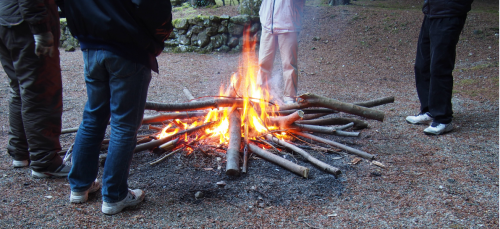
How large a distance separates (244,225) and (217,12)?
1106 centimetres

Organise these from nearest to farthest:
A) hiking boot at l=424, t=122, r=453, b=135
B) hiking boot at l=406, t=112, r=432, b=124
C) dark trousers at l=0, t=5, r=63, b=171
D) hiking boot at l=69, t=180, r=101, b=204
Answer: hiking boot at l=69, t=180, r=101, b=204 → dark trousers at l=0, t=5, r=63, b=171 → hiking boot at l=424, t=122, r=453, b=135 → hiking boot at l=406, t=112, r=432, b=124

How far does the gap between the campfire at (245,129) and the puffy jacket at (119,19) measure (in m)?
1.14

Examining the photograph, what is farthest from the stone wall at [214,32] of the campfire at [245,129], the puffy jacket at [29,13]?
the puffy jacket at [29,13]

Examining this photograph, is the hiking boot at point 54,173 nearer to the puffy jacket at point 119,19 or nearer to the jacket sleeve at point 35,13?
the jacket sleeve at point 35,13

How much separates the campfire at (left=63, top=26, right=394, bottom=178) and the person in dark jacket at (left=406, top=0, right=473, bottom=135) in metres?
1.16

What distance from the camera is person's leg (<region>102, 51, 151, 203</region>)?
7.76ft

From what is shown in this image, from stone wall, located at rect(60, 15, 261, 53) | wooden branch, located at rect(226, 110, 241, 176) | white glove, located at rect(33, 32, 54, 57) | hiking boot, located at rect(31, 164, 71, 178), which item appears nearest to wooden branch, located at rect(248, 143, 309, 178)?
wooden branch, located at rect(226, 110, 241, 176)

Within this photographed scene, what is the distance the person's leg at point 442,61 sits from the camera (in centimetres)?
447

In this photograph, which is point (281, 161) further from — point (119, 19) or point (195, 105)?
point (119, 19)

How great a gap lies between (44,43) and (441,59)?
446 centimetres

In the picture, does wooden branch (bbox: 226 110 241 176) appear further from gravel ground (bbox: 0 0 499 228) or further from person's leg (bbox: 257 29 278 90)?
person's leg (bbox: 257 29 278 90)

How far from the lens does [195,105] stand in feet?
12.2

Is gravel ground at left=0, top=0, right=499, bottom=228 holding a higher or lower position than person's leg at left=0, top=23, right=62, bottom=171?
lower

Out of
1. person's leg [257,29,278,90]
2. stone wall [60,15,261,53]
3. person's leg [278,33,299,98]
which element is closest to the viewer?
person's leg [278,33,299,98]
